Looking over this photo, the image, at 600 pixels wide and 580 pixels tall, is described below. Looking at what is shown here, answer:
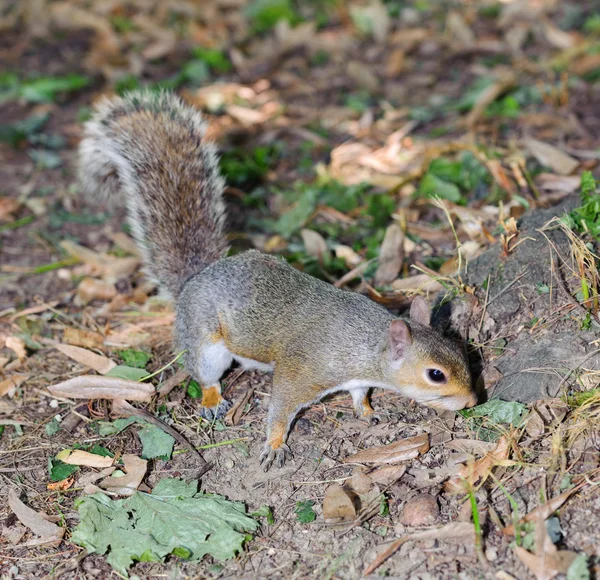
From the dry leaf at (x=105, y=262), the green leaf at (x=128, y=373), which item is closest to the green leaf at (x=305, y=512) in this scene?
the green leaf at (x=128, y=373)

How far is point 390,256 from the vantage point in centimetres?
420

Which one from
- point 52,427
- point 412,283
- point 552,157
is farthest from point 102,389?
point 552,157

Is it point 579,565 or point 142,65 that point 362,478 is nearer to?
point 579,565

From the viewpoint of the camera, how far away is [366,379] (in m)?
3.26

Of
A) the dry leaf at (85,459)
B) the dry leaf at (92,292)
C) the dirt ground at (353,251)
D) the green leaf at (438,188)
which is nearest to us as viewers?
the dirt ground at (353,251)

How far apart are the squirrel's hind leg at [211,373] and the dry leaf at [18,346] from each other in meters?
1.04

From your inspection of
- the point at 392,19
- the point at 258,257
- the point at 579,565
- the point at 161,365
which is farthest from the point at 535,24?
the point at 579,565

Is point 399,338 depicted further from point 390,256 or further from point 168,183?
point 168,183

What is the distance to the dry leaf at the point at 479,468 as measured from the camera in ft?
9.35

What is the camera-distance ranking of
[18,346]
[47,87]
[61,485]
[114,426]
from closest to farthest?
[61,485], [114,426], [18,346], [47,87]

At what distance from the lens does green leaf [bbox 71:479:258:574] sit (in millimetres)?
2781

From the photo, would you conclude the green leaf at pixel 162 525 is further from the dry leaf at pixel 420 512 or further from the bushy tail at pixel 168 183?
the bushy tail at pixel 168 183

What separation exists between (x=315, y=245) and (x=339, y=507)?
1.96m

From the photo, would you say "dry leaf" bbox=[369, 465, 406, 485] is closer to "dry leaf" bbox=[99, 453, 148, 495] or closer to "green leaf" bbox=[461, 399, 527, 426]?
"green leaf" bbox=[461, 399, 527, 426]
